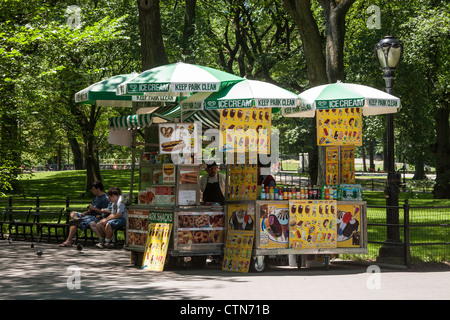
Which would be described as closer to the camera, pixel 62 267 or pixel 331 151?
pixel 62 267

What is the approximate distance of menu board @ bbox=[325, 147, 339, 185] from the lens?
44.7 feet

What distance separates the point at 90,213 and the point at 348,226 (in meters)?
6.76

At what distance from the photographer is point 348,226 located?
1238 centimetres

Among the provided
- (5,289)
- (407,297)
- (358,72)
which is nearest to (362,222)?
(407,297)

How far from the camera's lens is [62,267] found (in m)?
12.3

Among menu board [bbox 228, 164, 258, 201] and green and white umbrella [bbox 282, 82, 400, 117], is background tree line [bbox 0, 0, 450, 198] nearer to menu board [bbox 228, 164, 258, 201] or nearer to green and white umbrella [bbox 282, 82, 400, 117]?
green and white umbrella [bbox 282, 82, 400, 117]

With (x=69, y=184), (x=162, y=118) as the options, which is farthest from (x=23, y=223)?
(x=69, y=184)

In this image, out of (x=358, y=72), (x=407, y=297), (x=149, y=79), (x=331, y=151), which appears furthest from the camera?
(x=358, y=72)

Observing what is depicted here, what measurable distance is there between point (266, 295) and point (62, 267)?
491cm

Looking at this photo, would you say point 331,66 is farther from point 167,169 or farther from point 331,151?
point 167,169

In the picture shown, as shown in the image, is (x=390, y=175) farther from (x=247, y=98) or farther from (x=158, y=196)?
(x=158, y=196)

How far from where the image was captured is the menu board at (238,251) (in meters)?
11.8

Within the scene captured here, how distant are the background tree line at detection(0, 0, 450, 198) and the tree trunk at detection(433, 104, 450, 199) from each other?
0.17 ft
